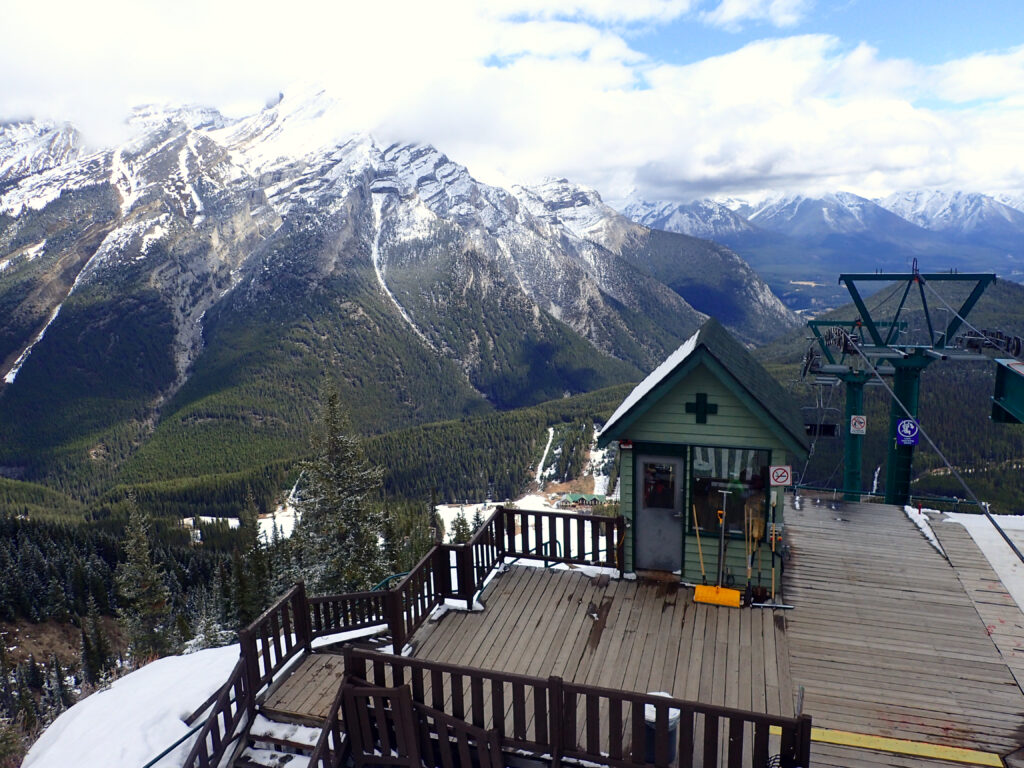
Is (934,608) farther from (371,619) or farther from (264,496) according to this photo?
(264,496)

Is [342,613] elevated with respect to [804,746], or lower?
lower

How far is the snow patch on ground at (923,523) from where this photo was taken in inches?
514

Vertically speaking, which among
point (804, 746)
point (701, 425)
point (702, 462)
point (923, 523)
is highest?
point (701, 425)

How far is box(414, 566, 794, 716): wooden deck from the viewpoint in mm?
8414

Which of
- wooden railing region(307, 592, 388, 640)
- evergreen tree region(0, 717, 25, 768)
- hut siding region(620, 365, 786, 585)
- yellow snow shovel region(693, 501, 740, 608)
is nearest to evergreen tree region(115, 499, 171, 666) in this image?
evergreen tree region(0, 717, 25, 768)

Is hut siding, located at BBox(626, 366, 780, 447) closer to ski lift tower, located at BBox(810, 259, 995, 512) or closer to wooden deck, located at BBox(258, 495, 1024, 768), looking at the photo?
wooden deck, located at BBox(258, 495, 1024, 768)

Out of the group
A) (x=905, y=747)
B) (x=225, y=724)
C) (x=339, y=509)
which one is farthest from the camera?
(x=339, y=509)

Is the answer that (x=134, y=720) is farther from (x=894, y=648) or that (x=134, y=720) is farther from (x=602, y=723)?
(x=894, y=648)

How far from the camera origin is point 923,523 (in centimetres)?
1436

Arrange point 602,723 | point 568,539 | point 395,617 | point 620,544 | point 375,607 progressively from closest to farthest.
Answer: point 602,723
point 395,617
point 375,607
point 620,544
point 568,539

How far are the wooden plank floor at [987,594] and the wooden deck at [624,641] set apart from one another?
10.8 ft

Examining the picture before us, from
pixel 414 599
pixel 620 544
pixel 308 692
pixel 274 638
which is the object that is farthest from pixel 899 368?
pixel 274 638

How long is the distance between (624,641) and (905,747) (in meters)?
3.69

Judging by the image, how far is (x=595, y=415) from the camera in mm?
179000
